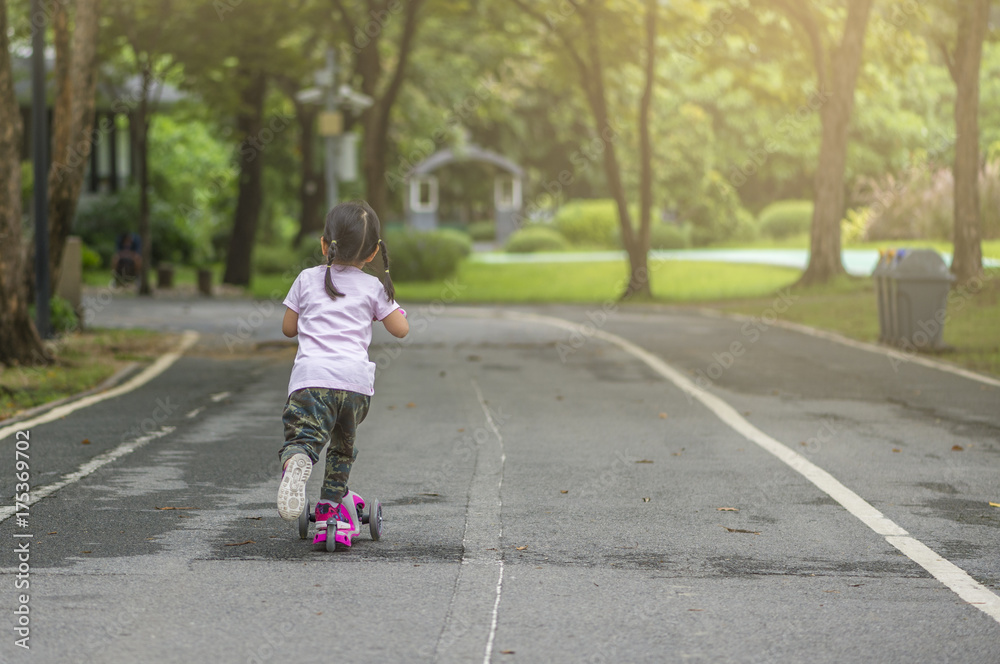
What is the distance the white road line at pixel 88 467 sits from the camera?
725 centimetres

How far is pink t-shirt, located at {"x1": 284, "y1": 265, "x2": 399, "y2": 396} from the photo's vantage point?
6176 mm

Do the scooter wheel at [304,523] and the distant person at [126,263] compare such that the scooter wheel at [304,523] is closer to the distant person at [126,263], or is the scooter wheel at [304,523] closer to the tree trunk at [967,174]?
the tree trunk at [967,174]

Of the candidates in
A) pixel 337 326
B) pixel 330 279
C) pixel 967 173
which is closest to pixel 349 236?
pixel 330 279

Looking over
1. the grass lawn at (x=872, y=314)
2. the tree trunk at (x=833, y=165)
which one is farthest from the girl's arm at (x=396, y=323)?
the tree trunk at (x=833, y=165)

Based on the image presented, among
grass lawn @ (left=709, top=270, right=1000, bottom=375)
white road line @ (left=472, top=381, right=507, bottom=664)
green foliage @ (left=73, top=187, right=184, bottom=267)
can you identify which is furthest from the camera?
green foliage @ (left=73, top=187, right=184, bottom=267)

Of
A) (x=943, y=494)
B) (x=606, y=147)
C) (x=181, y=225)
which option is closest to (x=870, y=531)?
(x=943, y=494)

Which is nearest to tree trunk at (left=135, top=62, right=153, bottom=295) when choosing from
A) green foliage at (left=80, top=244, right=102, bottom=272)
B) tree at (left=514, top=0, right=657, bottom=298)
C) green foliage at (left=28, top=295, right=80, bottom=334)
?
green foliage at (left=80, top=244, right=102, bottom=272)

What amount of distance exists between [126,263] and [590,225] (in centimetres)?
2428

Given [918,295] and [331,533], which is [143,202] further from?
[331,533]

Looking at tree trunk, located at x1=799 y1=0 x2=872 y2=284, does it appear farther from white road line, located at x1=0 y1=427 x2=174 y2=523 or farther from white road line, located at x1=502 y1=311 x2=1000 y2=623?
white road line, located at x1=0 y1=427 x2=174 y2=523

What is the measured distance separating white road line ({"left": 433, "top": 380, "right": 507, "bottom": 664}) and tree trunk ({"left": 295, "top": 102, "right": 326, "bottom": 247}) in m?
34.3

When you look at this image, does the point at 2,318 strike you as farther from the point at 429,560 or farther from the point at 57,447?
the point at 429,560

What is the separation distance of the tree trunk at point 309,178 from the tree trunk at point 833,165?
17308mm

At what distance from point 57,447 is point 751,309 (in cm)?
1867
